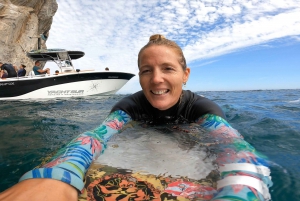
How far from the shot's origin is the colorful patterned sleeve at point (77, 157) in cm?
109

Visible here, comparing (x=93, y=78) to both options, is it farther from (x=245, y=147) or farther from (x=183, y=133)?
(x=245, y=147)

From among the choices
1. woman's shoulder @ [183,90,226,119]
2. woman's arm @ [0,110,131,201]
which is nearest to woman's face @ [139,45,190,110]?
woman's shoulder @ [183,90,226,119]

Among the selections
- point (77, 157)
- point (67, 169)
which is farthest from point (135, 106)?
point (67, 169)

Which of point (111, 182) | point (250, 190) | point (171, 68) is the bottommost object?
point (111, 182)

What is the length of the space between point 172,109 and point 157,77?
671 mm

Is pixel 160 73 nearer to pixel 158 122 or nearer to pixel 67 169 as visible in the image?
pixel 158 122

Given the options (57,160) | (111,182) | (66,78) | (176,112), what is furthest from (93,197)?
(66,78)

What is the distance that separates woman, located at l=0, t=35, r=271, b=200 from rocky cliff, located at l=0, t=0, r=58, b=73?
18220 millimetres

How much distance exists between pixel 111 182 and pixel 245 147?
103 cm

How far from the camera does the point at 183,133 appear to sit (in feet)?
7.61

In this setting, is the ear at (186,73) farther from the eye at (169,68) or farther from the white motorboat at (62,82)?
the white motorboat at (62,82)

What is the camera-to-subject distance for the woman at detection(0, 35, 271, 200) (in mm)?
1026

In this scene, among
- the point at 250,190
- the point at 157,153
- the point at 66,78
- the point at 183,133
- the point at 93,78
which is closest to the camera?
the point at 250,190

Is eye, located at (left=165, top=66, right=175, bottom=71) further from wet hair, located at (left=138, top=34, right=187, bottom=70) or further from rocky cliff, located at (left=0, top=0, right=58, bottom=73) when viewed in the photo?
rocky cliff, located at (left=0, top=0, right=58, bottom=73)
